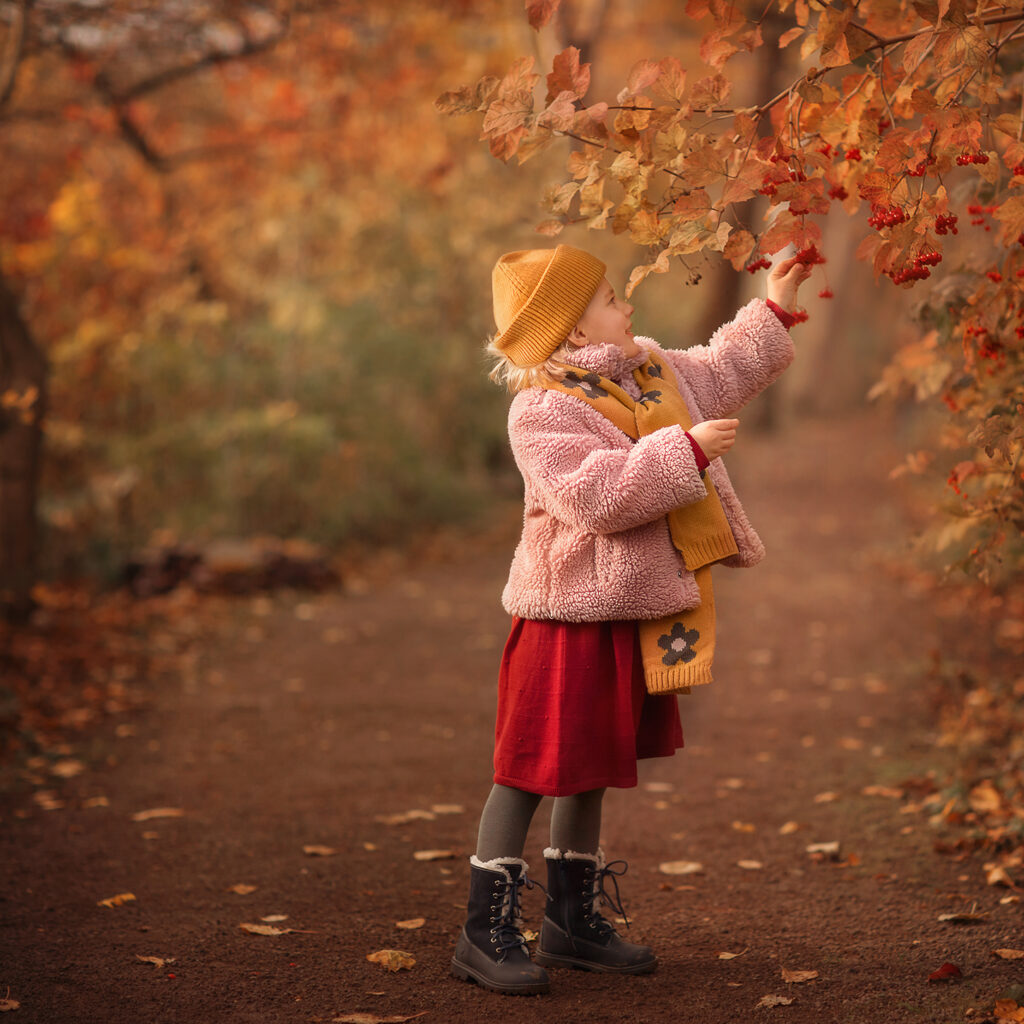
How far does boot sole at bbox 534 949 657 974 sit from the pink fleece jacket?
92 centimetres

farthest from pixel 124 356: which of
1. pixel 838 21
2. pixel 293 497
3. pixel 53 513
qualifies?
pixel 838 21

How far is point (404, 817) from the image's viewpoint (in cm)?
467

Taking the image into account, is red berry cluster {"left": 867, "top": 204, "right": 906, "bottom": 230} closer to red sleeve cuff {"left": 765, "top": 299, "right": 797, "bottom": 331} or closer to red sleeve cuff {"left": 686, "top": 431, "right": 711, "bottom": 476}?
red sleeve cuff {"left": 765, "top": 299, "right": 797, "bottom": 331}

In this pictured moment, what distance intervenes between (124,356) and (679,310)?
14579 millimetres

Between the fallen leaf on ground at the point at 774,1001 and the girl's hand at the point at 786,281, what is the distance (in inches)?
65.8

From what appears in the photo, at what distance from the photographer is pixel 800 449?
19.3 meters

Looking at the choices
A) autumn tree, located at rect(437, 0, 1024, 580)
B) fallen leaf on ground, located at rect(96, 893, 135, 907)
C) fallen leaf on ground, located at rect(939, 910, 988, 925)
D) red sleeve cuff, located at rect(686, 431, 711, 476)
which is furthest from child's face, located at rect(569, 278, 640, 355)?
fallen leaf on ground, located at rect(96, 893, 135, 907)

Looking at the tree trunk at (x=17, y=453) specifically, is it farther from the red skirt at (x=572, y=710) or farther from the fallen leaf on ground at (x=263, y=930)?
the red skirt at (x=572, y=710)

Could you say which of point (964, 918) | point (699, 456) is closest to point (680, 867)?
point (964, 918)

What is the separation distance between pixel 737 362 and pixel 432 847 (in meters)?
2.11

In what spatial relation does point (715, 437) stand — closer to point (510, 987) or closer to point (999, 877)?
point (510, 987)

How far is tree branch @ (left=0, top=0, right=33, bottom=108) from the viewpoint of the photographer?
645 centimetres

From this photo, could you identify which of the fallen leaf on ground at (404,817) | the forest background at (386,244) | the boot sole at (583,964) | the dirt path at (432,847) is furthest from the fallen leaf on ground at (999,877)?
the fallen leaf on ground at (404,817)

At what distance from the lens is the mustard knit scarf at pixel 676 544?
2887mm
